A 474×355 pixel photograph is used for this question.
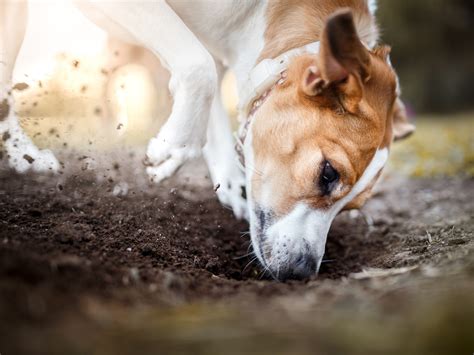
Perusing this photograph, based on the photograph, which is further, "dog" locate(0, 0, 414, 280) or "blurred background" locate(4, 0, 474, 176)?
"blurred background" locate(4, 0, 474, 176)

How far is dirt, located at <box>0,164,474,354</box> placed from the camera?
1289mm

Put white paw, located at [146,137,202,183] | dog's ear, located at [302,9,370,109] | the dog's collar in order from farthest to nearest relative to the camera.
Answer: the dog's collar
white paw, located at [146,137,202,183]
dog's ear, located at [302,9,370,109]

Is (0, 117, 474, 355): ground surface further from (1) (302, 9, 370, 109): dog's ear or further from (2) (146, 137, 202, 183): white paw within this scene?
(1) (302, 9, 370, 109): dog's ear

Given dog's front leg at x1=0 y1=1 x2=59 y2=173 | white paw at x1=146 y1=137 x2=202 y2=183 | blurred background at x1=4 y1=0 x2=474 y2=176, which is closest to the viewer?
white paw at x1=146 y1=137 x2=202 y2=183

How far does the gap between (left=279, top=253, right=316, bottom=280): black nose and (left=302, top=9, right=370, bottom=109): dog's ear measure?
2.72ft

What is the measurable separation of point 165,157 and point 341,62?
41.3 inches

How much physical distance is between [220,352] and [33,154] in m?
2.50

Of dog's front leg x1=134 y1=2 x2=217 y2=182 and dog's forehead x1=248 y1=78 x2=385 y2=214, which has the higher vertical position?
dog's front leg x1=134 y1=2 x2=217 y2=182

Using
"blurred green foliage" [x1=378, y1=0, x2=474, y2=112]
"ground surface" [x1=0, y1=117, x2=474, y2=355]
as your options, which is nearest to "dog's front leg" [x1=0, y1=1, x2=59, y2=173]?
"ground surface" [x1=0, y1=117, x2=474, y2=355]

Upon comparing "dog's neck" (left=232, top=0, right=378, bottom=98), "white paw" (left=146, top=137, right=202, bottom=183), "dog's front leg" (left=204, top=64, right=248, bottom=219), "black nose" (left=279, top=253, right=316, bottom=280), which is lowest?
"black nose" (left=279, top=253, right=316, bottom=280)

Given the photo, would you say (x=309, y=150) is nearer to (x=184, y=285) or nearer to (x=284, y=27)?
(x=284, y=27)

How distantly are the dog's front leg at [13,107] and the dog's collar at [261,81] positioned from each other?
4.20ft

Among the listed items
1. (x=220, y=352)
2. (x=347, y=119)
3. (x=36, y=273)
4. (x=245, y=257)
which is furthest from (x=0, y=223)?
(x=347, y=119)

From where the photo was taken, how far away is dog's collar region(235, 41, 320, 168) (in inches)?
119
